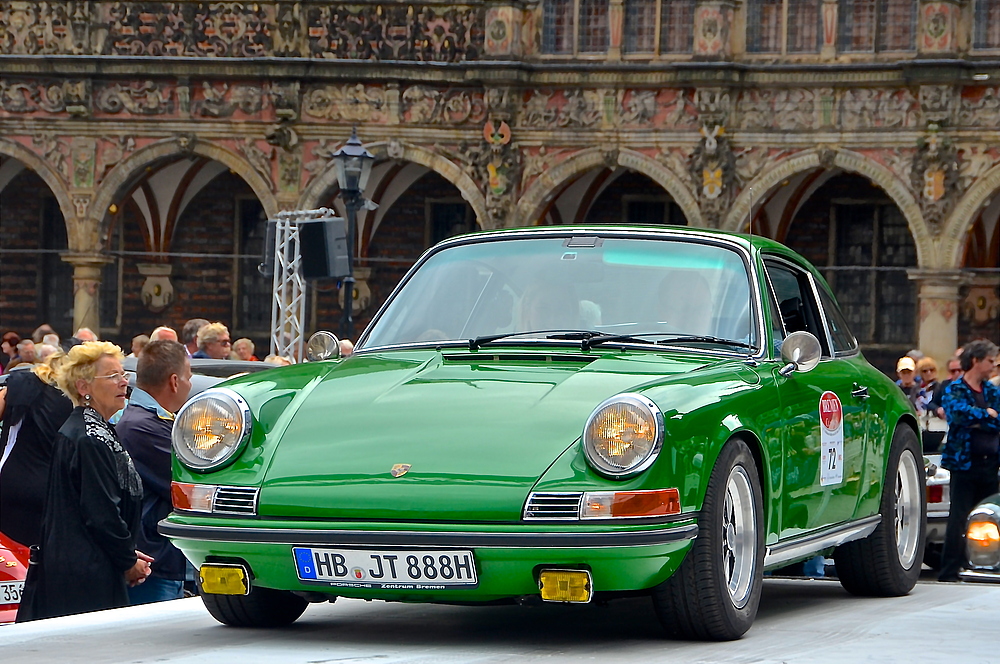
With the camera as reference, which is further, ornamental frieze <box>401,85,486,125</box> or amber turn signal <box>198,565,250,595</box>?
ornamental frieze <box>401,85,486,125</box>

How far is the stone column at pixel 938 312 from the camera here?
2575 cm

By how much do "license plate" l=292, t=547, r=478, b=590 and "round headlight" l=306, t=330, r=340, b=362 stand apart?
1.72 m

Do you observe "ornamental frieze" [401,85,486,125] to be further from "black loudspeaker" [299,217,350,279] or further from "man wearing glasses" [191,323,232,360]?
"man wearing glasses" [191,323,232,360]

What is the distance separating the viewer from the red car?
785cm

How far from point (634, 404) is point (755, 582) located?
0.93 metres

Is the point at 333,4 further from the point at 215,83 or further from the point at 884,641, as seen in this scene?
the point at 884,641

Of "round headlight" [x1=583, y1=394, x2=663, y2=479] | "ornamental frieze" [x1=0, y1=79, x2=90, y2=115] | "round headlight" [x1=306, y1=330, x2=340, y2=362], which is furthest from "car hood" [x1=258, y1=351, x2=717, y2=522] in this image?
"ornamental frieze" [x1=0, y1=79, x2=90, y2=115]

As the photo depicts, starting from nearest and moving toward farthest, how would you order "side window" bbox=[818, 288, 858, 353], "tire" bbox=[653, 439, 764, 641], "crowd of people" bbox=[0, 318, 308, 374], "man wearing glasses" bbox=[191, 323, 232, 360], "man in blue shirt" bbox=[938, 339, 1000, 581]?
1. "tire" bbox=[653, 439, 764, 641]
2. "side window" bbox=[818, 288, 858, 353]
3. "man in blue shirt" bbox=[938, 339, 1000, 581]
4. "crowd of people" bbox=[0, 318, 308, 374]
5. "man wearing glasses" bbox=[191, 323, 232, 360]

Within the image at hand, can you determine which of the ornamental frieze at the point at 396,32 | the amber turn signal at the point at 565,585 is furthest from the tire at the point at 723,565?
the ornamental frieze at the point at 396,32

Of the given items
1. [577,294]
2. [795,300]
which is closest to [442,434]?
[577,294]

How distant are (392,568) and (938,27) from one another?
21.2m

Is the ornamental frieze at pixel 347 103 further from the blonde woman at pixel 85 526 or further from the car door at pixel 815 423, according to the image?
the blonde woman at pixel 85 526

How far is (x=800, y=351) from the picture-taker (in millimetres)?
6789

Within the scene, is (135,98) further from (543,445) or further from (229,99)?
(543,445)
